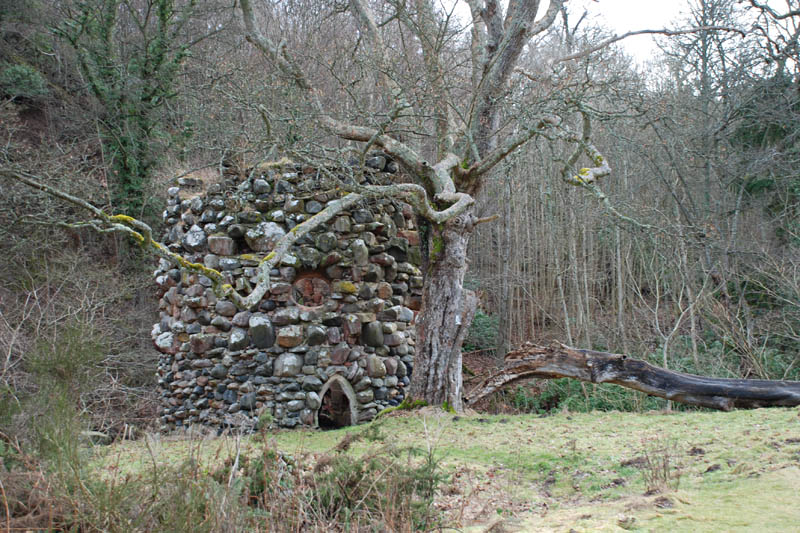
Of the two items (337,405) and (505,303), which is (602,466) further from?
(505,303)

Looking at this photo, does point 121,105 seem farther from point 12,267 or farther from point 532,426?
point 532,426

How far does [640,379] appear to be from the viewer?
19.7 ft

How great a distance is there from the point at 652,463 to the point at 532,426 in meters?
2.10

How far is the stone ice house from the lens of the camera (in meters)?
7.33

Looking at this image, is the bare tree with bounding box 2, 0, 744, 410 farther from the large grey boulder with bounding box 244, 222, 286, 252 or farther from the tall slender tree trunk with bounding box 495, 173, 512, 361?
the tall slender tree trunk with bounding box 495, 173, 512, 361

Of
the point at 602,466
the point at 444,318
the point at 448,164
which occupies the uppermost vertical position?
the point at 448,164

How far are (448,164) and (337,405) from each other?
367cm

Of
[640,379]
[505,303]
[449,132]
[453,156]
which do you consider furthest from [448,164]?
[505,303]

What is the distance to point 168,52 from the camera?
14.6 m

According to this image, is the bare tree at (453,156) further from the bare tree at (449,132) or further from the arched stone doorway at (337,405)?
the arched stone doorway at (337,405)

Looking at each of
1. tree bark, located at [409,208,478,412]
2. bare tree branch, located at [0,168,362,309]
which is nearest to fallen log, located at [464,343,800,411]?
tree bark, located at [409,208,478,412]

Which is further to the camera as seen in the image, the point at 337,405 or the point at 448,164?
the point at 337,405

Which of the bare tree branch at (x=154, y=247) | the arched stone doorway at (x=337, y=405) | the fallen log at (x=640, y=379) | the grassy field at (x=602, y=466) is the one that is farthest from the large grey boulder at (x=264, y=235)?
the fallen log at (x=640, y=379)

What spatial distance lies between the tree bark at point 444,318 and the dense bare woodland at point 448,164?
0.03m
